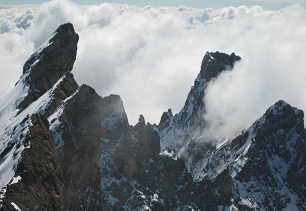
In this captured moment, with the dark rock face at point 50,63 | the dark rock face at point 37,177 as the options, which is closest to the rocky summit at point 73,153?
the dark rock face at point 37,177

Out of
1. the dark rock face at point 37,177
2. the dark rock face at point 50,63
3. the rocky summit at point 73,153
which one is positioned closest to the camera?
the dark rock face at point 37,177

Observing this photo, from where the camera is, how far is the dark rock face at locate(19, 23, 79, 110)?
117750 millimetres

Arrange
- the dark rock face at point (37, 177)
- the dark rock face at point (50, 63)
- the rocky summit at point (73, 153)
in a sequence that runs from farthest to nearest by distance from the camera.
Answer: the dark rock face at point (50, 63) < the rocky summit at point (73, 153) < the dark rock face at point (37, 177)

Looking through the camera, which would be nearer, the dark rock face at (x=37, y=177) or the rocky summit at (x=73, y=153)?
the dark rock face at (x=37, y=177)

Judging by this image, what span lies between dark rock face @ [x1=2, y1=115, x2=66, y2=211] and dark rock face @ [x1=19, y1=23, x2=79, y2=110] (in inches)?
1923

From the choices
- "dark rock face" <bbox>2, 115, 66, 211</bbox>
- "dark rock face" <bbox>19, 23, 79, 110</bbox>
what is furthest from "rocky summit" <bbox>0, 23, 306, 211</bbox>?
"dark rock face" <bbox>19, 23, 79, 110</bbox>

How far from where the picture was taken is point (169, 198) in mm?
161750

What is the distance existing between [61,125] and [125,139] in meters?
56.6

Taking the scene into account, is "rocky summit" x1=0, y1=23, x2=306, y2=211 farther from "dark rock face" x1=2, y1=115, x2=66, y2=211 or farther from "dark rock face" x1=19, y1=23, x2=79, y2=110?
"dark rock face" x1=19, y1=23, x2=79, y2=110

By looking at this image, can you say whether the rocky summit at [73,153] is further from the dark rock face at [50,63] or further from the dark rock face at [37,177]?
the dark rock face at [50,63]

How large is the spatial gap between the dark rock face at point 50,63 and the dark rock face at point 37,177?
1923 inches

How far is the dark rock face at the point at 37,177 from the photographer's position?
51909 millimetres

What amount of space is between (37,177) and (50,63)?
6969 centimetres

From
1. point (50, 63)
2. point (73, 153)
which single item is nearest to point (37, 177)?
point (73, 153)
